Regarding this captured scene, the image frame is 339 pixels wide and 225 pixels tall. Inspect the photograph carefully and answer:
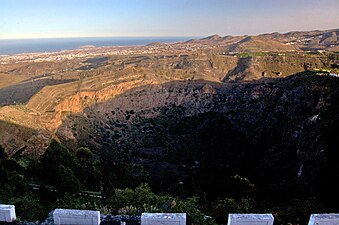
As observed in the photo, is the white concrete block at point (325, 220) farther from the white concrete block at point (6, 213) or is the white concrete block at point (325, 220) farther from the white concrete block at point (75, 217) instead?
the white concrete block at point (6, 213)

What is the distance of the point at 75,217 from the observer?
26.7 ft

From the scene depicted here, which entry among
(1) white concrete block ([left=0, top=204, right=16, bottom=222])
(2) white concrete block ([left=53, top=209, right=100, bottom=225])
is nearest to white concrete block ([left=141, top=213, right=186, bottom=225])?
(2) white concrete block ([left=53, top=209, right=100, bottom=225])

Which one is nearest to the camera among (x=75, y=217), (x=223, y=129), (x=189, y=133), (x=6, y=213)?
(x=75, y=217)

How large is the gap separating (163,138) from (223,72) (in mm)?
33998

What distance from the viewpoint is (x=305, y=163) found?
23562 mm

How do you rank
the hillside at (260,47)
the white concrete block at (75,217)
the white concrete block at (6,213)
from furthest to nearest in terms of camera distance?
the hillside at (260,47) < the white concrete block at (6,213) < the white concrete block at (75,217)

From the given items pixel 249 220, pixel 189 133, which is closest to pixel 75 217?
pixel 249 220

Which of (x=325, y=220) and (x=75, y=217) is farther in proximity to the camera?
(x=75, y=217)

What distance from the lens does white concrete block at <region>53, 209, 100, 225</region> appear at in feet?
26.8

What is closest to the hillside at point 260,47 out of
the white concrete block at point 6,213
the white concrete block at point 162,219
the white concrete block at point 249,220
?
the white concrete block at point 249,220

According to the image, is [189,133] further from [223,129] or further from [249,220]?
[249,220]

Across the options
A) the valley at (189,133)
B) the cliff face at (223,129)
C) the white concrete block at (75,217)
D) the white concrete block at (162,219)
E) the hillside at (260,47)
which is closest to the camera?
the white concrete block at (162,219)

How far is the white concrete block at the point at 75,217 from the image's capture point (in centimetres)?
815

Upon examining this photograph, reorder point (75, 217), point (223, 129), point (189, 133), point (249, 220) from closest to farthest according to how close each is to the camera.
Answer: point (249, 220)
point (75, 217)
point (189, 133)
point (223, 129)
